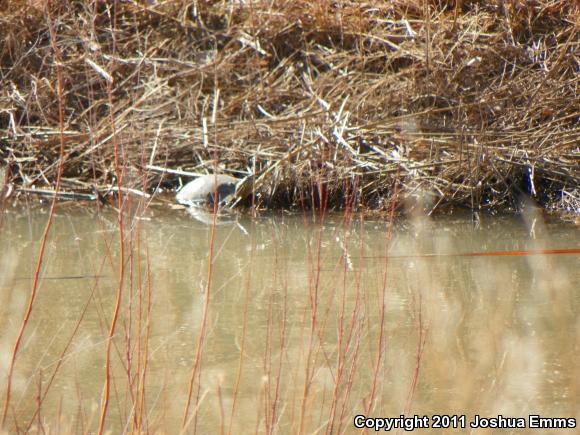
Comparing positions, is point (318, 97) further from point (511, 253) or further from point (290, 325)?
point (290, 325)

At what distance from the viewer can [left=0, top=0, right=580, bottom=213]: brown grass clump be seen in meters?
5.70

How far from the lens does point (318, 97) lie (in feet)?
20.7

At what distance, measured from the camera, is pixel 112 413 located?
268 cm

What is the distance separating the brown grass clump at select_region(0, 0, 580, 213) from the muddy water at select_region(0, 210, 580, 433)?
0.47 meters

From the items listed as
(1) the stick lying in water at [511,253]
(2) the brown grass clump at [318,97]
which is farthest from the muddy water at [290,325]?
(2) the brown grass clump at [318,97]

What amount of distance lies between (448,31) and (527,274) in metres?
2.99

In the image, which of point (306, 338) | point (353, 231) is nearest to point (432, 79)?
point (353, 231)

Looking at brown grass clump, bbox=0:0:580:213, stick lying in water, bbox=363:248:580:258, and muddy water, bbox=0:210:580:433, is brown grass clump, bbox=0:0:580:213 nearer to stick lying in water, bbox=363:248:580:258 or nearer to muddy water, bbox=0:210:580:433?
muddy water, bbox=0:210:580:433

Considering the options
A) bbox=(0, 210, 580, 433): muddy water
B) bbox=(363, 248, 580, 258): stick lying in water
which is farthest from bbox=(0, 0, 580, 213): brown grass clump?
bbox=(363, 248, 580, 258): stick lying in water

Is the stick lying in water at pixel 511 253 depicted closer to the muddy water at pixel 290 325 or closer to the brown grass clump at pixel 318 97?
the muddy water at pixel 290 325

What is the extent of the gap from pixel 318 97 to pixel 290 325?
10.3 feet

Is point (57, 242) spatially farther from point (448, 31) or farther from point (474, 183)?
point (448, 31)

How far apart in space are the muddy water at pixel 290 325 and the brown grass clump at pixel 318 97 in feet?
1.53

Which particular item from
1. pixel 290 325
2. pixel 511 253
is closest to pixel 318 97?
pixel 511 253
